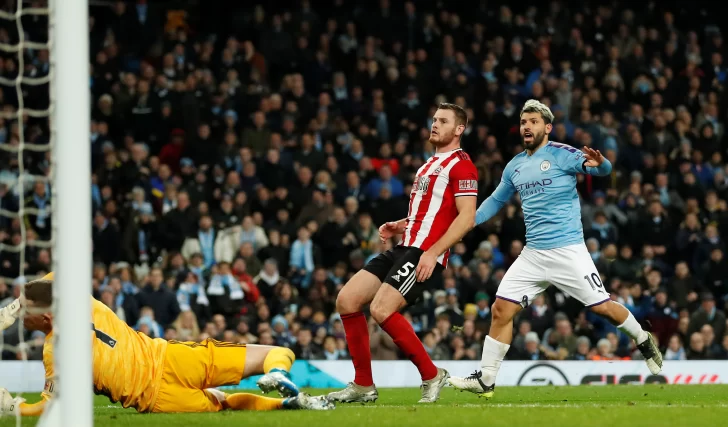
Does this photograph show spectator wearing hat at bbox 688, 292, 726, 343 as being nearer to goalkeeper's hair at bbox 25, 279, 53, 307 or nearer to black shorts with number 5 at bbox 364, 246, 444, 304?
black shorts with number 5 at bbox 364, 246, 444, 304

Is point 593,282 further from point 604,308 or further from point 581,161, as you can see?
point 581,161

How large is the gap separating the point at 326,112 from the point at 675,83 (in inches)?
274

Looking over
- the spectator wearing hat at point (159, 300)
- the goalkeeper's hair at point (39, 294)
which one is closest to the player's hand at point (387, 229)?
the goalkeeper's hair at point (39, 294)

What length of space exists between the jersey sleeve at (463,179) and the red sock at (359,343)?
123 cm

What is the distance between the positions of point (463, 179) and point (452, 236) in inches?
18.9

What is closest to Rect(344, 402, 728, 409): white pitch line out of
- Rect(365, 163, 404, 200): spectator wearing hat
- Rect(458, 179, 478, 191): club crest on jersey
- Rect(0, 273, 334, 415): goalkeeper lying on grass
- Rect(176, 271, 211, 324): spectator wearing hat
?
Rect(0, 273, 334, 415): goalkeeper lying on grass

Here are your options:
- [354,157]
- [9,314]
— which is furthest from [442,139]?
[354,157]

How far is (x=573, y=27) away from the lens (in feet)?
76.5

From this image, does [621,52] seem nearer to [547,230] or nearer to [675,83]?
[675,83]

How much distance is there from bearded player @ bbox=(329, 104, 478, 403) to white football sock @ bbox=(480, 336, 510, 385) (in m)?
0.62

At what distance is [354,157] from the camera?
63.0 feet

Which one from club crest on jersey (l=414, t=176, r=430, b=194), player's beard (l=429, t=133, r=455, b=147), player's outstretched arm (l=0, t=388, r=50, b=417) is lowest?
player's outstretched arm (l=0, t=388, r=50, b=417)

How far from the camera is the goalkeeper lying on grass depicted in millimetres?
7895

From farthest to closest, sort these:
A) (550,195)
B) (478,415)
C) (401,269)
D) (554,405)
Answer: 1. (550,195)
2. (554,405)
3. (401,269)
4. (478,415)
